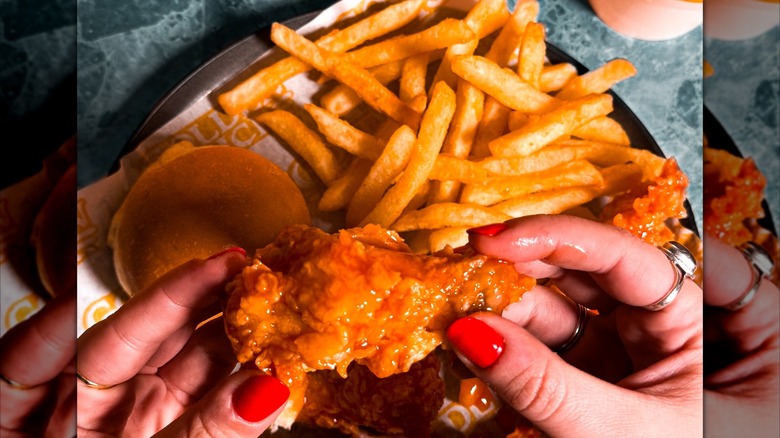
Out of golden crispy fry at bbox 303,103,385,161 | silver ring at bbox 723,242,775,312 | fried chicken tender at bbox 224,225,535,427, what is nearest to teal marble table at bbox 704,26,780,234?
silver ring at bbox 723,242,775,312

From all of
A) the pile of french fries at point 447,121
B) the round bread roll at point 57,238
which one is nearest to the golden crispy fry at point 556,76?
the pile of french fries at point 447,121

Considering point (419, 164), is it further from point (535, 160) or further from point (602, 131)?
point (602, 131)

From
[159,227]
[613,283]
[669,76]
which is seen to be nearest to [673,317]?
[613,283]

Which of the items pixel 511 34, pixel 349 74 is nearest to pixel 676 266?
pixel 511 34

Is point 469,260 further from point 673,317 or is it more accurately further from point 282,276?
point 673,317

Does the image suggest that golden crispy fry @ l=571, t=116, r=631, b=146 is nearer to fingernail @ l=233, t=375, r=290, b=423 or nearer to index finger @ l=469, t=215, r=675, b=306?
index finger @ l=469, t=215, r=675, b=306
